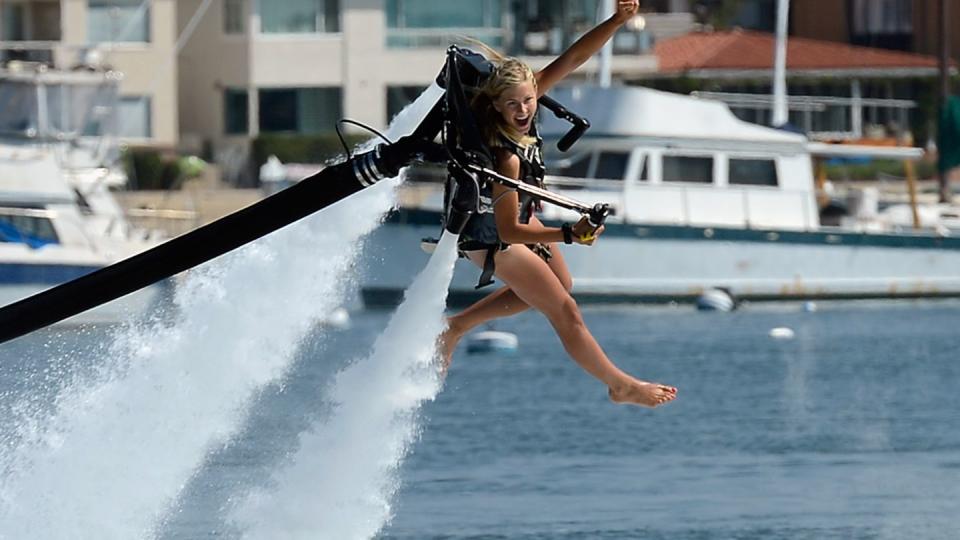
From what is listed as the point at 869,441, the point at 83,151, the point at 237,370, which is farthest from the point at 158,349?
the point at 83,151

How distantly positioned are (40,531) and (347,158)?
280 centimetres

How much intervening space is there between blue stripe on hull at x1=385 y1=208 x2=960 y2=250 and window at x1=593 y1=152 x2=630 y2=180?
2.53 feet

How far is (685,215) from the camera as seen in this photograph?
1244 inches

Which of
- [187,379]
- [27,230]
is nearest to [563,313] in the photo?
[187,379]

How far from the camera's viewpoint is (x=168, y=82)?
5525 cm

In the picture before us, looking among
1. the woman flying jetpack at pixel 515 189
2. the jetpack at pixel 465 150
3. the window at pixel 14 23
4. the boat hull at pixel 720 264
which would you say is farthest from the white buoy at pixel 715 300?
the window at pixel 14 23

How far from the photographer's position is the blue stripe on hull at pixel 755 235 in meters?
30.5

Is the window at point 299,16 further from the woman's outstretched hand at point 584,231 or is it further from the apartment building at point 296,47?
the woman's outstretched hand at point 584,231

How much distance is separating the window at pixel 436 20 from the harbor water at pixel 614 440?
25.5 metres

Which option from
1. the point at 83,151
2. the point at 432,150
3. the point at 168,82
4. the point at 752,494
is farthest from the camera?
the point at 168,82

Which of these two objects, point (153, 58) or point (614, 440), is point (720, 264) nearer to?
point (614, 440)

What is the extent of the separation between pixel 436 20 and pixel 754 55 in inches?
370

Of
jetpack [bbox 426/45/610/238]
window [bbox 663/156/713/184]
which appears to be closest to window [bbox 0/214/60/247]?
window [bbox 663/156/713/184]

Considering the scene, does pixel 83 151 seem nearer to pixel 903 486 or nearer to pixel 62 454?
pixel 903 486
